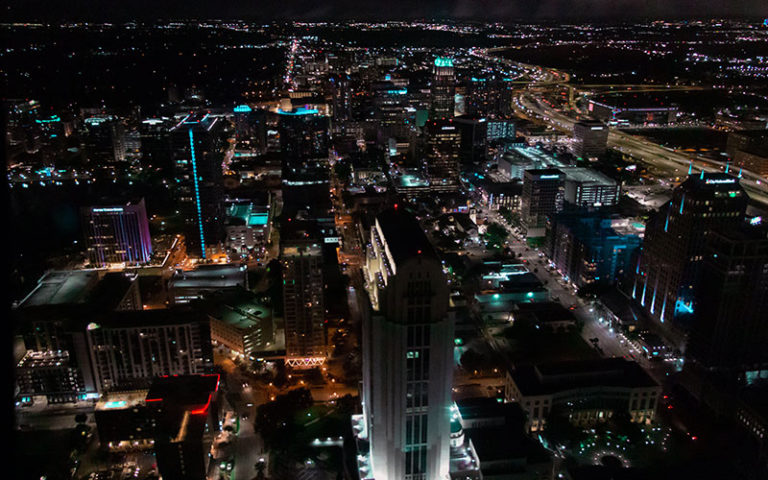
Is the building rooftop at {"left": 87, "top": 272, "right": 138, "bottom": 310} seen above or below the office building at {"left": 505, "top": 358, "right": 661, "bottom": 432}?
above

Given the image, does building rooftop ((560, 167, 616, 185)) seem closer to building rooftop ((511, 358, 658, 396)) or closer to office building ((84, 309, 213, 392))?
building rooftop ((511, 358, 658, 396))

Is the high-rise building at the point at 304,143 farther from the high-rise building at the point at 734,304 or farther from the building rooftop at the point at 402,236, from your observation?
the building rooftop at the point at 402,236

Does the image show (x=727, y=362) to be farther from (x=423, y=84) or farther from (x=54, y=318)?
(x=423, y=84)

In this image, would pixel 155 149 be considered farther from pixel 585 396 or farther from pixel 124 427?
pixel 585 396

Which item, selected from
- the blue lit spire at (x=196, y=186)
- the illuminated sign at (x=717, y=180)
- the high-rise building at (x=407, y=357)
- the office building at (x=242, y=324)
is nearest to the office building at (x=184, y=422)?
the office building at (x=242, y=324)

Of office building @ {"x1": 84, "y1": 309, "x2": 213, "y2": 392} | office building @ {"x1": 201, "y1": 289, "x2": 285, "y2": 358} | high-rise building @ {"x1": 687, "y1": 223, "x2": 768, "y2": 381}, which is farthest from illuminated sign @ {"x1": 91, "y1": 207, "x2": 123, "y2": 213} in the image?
high-rise building @ {"x1": 687, "y1": 223, "x2": 768, "y2": 381}
